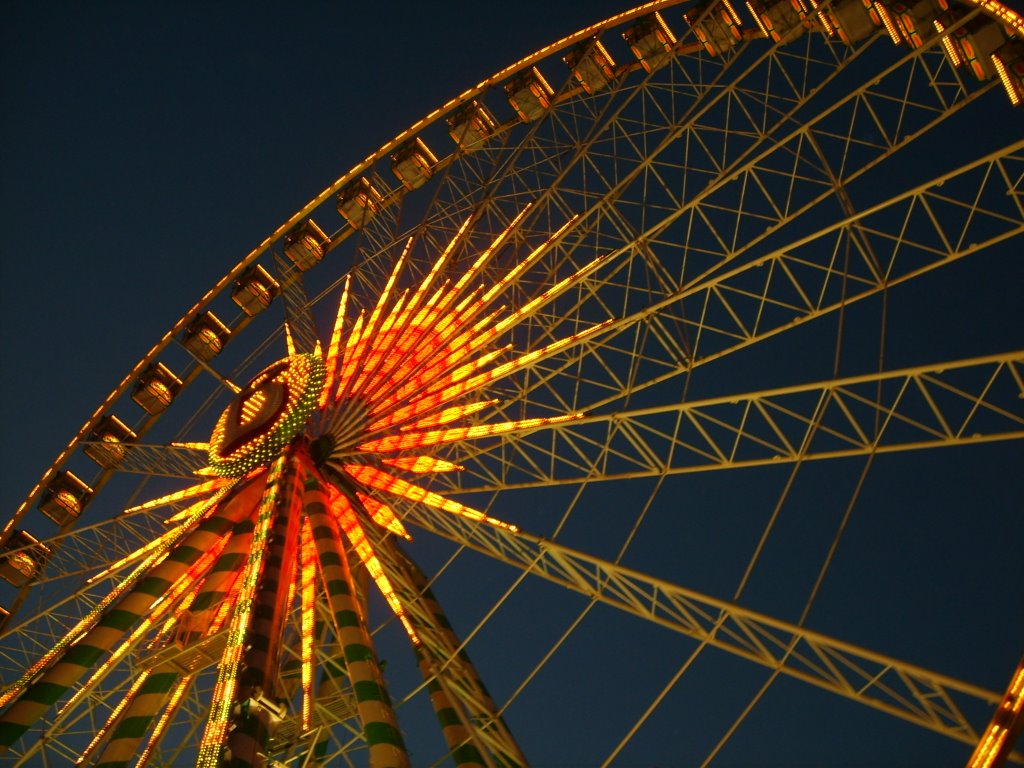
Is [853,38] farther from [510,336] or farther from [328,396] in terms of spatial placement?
[328,396]

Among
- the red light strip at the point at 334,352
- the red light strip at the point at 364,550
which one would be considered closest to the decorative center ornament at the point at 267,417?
the red light strip at the point at 334,352

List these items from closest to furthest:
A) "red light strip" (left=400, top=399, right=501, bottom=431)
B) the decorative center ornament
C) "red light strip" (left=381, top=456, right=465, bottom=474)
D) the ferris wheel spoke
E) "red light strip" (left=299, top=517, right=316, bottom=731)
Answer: the ferris wheel spoke < "red light strip" (left=299, top=517, right=316, bottom=731) < the decorative center ornament < "red light strip" (left=381, top=456, right=465, bottom=474) < "red light strip" (left=400, top=399, right=501, bottom=431)

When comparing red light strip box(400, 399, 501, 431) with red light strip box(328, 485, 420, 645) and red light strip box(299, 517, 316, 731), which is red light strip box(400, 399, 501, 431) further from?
red light strip box(299, 517, 316, 731)

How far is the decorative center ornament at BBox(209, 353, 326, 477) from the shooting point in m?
13.9

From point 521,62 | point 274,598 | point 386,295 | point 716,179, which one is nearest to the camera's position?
point 274,598

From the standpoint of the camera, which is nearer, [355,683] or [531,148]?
[355,683]

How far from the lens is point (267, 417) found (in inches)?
→ 554

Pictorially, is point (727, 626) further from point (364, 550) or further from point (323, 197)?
point (323, 197)

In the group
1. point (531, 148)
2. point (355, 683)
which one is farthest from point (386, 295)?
point (355, 683)

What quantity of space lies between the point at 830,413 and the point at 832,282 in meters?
7.18

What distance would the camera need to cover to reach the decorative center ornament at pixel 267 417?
1389cm

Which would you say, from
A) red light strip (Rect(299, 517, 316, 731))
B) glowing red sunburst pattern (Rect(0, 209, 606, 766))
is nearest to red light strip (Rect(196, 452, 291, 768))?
glowing red sunburst pattern (Rect(0, 209, 606, 766))

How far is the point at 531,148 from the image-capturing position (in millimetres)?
17938

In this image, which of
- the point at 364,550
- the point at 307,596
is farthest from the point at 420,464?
the point at 307,596
